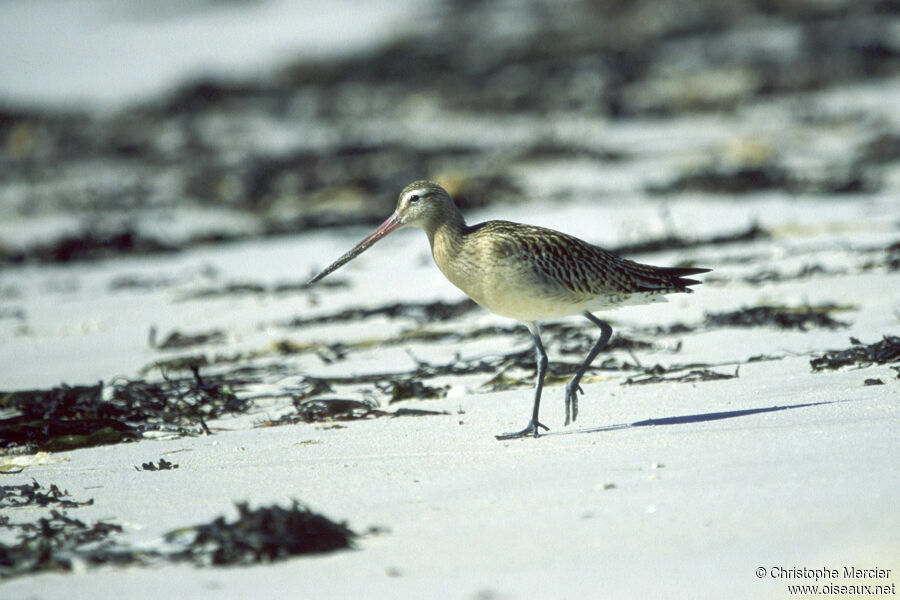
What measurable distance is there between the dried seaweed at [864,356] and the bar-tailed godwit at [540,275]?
0.59 metres

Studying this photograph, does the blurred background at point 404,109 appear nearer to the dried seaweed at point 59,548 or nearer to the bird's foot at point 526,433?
the bird's foot at point 526,433

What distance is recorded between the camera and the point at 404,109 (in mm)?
15133

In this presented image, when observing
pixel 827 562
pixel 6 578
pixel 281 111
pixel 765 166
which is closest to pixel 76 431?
pixel 6 578

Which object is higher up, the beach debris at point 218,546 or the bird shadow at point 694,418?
the bird shadow at point 694,418

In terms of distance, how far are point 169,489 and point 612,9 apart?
16456 mm

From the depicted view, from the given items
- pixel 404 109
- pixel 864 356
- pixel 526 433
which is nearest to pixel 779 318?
pixel 864 356

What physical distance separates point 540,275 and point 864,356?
130cm

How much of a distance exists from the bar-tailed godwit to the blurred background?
4.84m

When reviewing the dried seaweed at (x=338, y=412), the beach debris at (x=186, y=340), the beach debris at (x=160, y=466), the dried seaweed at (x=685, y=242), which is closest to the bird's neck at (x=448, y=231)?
the dried seaweed at (x=338, y=412)

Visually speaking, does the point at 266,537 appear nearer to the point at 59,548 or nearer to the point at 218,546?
the point at 218,546

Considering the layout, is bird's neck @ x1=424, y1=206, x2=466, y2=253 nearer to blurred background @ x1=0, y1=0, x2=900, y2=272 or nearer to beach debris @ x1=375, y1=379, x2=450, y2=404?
beach debris @ x1=375, y1=379, x2=450, y2=404

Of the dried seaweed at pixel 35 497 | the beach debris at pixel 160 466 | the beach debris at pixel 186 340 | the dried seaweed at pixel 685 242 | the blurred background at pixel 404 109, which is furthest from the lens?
the blurred background at pixel 404 109

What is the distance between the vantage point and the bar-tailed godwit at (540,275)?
4.59m

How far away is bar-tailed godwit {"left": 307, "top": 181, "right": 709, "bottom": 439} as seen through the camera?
4590 millimetres
